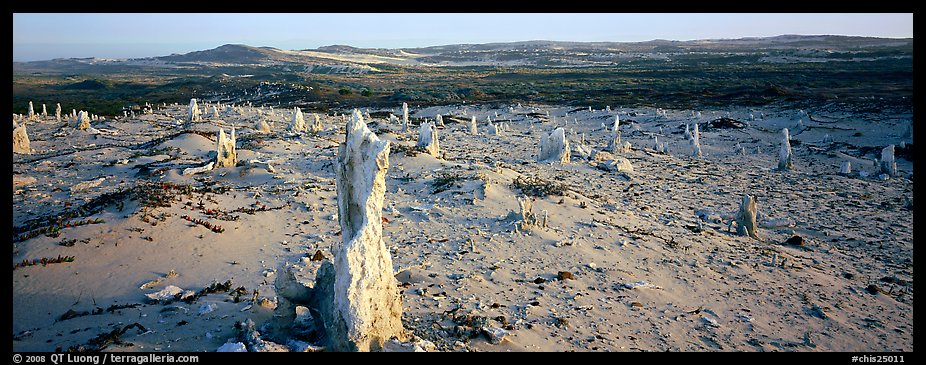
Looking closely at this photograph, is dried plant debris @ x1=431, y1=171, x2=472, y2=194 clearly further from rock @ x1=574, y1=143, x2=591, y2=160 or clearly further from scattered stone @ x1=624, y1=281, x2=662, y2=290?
rock @ x1=574, y1=143, x2=591, y2=160

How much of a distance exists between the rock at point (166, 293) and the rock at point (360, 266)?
222 cm

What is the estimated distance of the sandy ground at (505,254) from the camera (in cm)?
567

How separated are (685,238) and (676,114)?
22667mm

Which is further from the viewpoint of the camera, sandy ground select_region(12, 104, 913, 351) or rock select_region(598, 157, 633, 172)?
rock select_region(598, 157, 633, 172)

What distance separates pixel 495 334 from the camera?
534 cm

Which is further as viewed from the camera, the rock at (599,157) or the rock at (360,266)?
the rock at (599,157)

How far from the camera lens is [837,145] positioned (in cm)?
2095

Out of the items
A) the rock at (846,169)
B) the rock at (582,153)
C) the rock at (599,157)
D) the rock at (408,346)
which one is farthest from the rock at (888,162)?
the rock at (408,346)

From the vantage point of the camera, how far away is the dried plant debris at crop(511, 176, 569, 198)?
11805 mm

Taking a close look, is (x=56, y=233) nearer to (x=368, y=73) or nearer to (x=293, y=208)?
(x=293, y=208)

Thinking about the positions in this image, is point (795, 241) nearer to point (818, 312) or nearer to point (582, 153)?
point (818, 312)

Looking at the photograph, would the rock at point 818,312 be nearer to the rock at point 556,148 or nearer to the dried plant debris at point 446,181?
the dried plant debris at point 446,181

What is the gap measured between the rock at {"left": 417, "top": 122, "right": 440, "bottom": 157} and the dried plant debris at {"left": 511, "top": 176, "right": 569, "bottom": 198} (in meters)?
4.30

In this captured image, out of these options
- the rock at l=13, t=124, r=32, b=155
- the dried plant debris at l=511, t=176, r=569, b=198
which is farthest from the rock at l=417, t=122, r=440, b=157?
the rock at l=13, t=124, r=32, b=155
